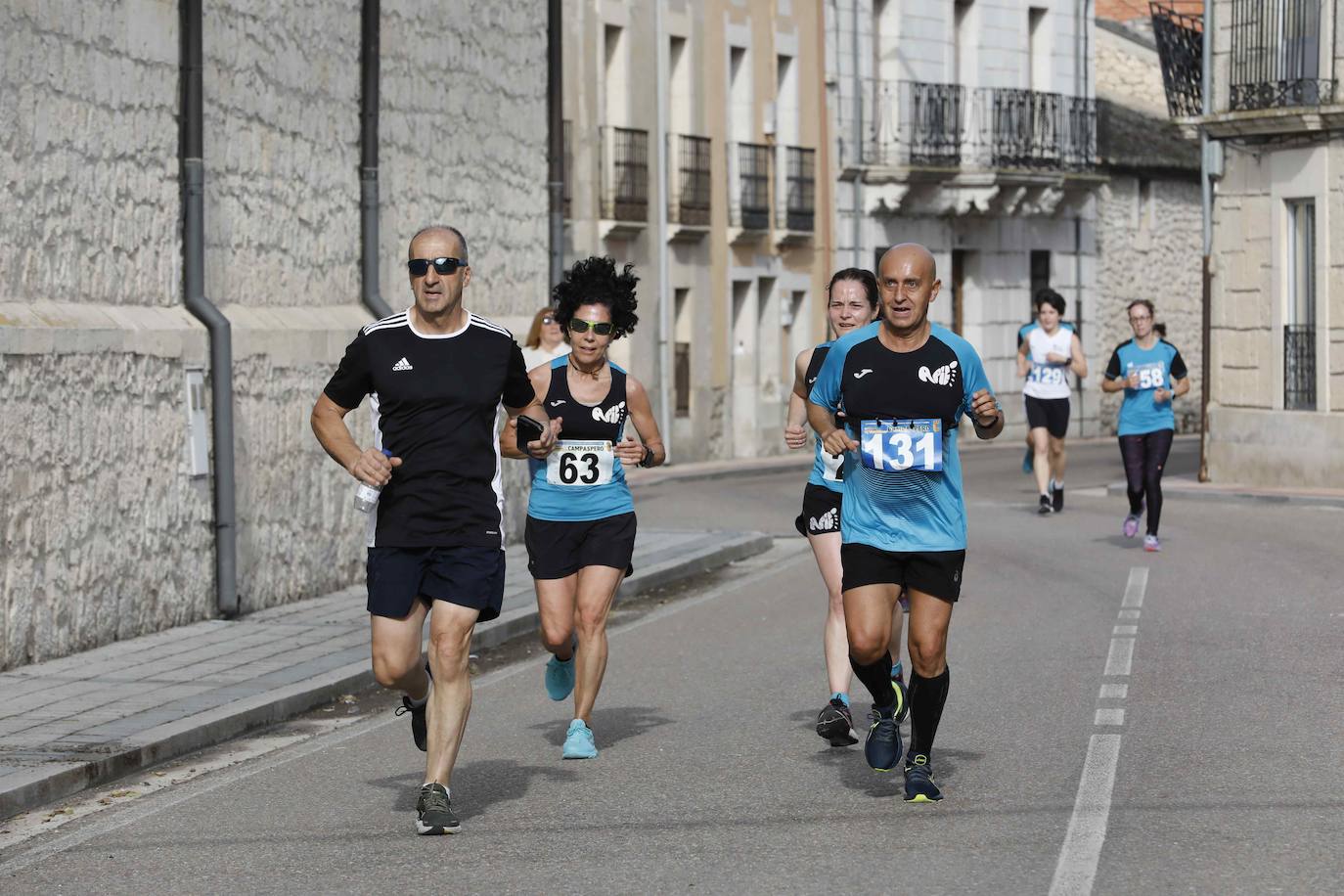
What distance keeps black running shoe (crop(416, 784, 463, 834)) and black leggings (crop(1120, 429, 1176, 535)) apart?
36.0 ft

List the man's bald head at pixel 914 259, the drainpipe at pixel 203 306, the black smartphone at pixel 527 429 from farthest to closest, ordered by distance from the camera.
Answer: the drainpipe at pixel 203 306, the black smartphone at pixel 527 429, the man's bald head at pixel 914 259

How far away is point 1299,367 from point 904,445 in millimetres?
19454

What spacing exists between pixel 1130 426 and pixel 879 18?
78.6 feet

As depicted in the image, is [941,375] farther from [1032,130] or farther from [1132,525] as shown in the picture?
[1032,130]

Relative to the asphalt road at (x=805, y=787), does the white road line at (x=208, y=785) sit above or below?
below

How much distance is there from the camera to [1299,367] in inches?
1046

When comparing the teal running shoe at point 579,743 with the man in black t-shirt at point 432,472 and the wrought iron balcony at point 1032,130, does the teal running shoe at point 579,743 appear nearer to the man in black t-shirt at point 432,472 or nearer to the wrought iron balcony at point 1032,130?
the man in black t-shirt at point 432,472

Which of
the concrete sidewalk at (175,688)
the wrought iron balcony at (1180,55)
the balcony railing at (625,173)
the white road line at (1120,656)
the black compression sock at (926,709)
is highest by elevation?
the wrought iron balcony at (1180,55)

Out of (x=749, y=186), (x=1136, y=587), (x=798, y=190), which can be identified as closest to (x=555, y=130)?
(x=1136, y=587)

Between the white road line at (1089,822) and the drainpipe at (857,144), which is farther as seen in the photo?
the drainpipe at (857,144)

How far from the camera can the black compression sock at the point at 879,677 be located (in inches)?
327

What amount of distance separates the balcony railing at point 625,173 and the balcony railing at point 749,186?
9.23 feet

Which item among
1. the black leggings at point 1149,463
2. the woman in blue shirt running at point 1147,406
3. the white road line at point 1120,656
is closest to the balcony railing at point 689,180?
the woman in blue shirt running at point 1147,406

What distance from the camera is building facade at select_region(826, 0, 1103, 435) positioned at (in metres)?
40.5
